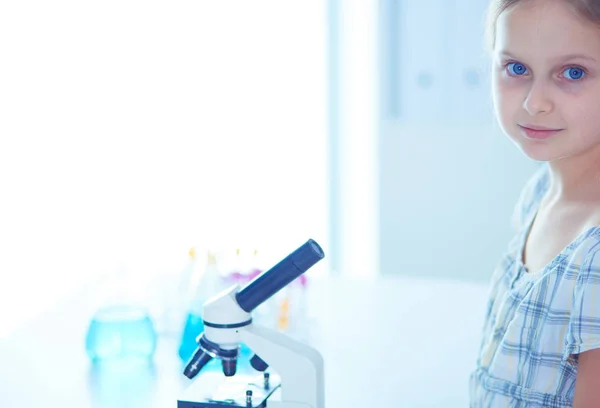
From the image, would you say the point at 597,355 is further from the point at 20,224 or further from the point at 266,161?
the point at 266,161

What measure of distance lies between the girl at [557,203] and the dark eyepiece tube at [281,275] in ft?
1.11

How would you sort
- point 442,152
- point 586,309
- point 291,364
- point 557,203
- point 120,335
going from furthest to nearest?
point 442,152
point 120,335
point 557,203
point 291,364
point 586,309

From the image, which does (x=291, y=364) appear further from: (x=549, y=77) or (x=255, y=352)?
(x=549, y=77)

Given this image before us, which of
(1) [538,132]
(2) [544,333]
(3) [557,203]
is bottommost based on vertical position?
(2) [544,333]

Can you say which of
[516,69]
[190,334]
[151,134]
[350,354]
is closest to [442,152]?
Answer: [151,134]

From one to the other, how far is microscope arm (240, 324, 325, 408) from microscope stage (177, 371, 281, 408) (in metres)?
0.04

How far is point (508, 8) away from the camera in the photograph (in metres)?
1.22

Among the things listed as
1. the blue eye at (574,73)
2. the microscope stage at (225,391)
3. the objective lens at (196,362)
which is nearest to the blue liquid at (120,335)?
the microscope stage at (225,391)

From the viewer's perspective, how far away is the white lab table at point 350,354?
4.90 ft

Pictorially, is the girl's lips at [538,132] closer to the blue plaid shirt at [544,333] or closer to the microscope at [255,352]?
the blue plaid shirt at [544,333]

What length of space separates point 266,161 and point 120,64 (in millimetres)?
700

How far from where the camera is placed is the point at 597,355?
3.72 ft

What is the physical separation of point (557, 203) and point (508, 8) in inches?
13.4

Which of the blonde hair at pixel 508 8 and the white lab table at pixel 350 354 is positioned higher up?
the blonde hair at pixel 508 8
